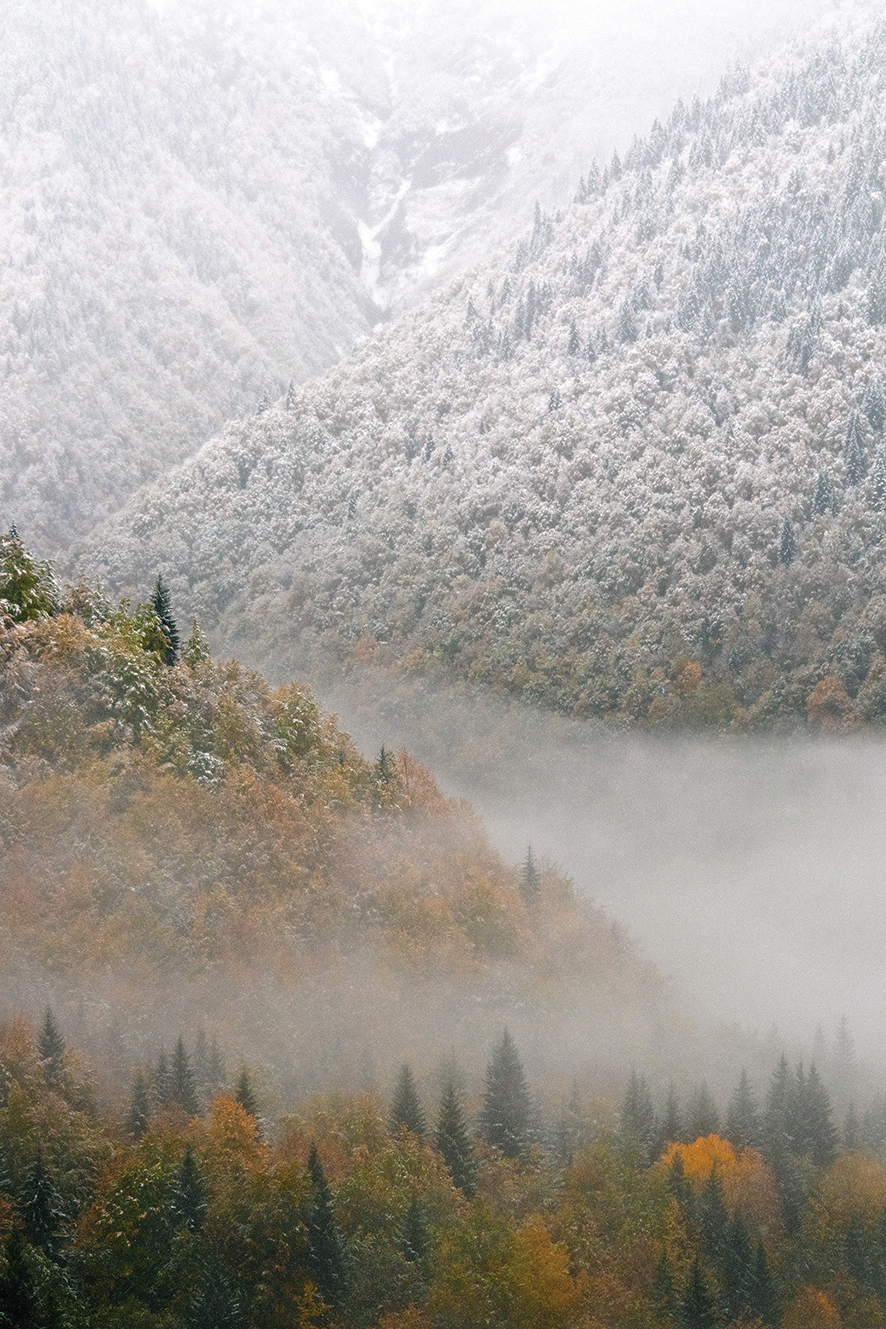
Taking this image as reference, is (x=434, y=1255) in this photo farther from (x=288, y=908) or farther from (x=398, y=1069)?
(x=288, y=908)

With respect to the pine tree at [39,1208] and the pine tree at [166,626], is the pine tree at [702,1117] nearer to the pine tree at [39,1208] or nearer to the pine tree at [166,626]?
the pine tree at [166,626]

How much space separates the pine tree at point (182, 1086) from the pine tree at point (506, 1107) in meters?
32.0

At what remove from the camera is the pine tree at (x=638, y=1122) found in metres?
150

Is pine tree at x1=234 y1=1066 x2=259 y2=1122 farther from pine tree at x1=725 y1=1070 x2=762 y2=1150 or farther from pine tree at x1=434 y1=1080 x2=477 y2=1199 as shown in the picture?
pine tree at x1=725 y1=1070 x2=762 y2=1150

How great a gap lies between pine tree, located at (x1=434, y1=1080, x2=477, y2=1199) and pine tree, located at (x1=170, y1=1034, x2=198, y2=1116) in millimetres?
24158

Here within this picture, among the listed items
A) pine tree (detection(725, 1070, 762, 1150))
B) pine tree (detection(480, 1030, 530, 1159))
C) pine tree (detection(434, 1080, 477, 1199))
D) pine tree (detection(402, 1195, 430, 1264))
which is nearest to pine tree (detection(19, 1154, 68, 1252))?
pine tree (detection(402, 1195, 430, 1264))

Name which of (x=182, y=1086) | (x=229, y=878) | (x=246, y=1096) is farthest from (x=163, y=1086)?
(x=229, y=878)

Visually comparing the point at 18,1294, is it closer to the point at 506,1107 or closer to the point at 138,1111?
the point at 138,1111

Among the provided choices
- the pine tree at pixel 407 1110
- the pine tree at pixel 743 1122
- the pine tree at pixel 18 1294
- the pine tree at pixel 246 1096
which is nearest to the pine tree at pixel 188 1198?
the pine tree at pixel 246 1096


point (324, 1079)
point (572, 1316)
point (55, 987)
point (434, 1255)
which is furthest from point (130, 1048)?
point (572, 1316)

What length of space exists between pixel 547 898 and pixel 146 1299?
89575 mm

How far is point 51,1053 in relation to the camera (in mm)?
116250

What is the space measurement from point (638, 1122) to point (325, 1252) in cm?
4404

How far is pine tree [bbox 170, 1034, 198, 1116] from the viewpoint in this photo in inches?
4823
